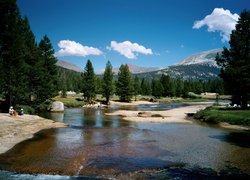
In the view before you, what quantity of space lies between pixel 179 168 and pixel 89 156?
813 cm

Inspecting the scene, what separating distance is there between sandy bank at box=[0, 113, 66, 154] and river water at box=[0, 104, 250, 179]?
1.21m

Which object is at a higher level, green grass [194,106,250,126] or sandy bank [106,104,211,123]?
green grass [194,106,250,126]

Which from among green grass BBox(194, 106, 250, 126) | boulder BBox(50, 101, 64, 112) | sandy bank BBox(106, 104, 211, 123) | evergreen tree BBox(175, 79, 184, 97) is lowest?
sandy bank BBox(106, 104, 211, 123)

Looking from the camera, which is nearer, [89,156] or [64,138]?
Result: [89,156]

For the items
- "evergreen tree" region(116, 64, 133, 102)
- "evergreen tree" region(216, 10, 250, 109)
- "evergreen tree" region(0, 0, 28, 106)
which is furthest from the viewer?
"evergreen tree" region(116, 64, 133, 102)

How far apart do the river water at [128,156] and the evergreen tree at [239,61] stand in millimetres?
22829

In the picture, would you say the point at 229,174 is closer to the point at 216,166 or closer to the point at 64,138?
the point at 216,166

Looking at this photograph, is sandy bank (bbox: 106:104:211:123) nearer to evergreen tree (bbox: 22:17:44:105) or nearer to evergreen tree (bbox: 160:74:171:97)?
evergreen tree (bbox: 22:17:44:105)

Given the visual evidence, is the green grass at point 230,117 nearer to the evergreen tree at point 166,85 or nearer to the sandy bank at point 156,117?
the sandy bank at point 156,117

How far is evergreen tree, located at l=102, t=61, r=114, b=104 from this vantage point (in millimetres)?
110562

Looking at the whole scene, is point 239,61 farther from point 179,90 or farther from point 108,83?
point 179,90

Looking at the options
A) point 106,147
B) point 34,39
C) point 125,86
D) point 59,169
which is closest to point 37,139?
point 106,147

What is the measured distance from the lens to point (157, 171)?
20031 mm

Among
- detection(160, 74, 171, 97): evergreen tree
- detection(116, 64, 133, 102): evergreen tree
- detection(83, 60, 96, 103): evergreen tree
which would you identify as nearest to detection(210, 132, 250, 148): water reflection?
detection(83, 60, 96, 103): evergreen tree
